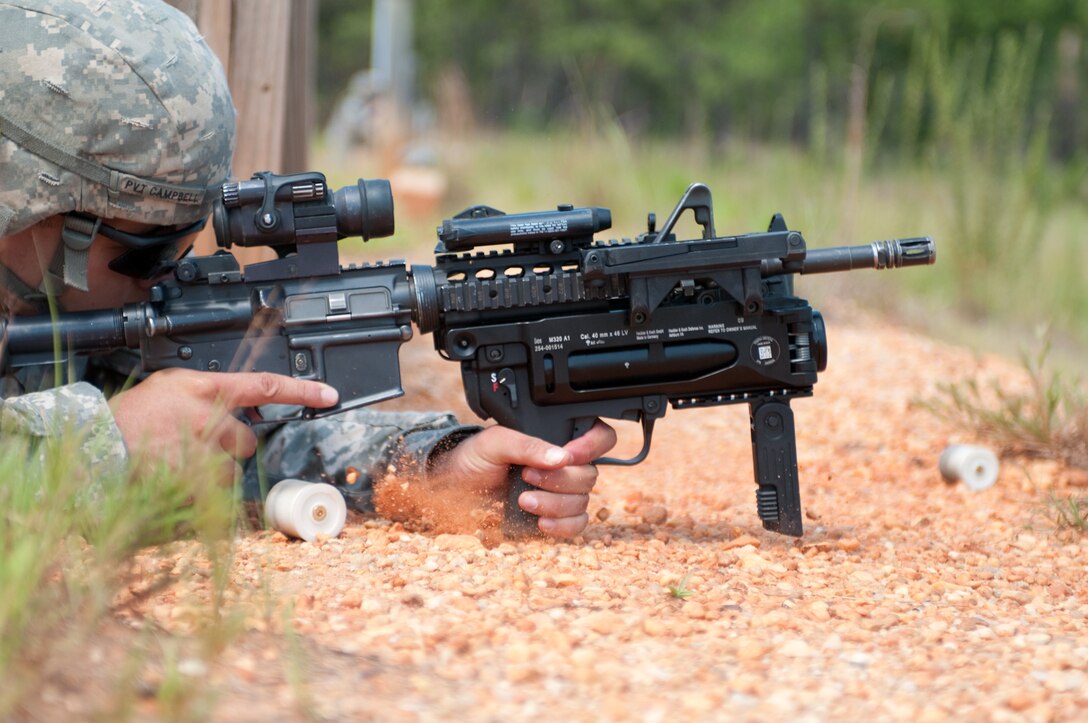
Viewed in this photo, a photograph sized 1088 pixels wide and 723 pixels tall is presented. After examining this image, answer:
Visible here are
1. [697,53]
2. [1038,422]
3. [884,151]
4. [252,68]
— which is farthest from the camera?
[697,53]

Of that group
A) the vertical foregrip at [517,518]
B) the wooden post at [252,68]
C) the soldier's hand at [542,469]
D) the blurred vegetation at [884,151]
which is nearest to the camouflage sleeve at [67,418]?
the soldier's hand at [542,469]

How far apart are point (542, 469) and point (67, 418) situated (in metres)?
1.17

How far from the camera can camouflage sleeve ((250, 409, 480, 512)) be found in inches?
126

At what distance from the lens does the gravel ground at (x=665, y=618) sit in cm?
191

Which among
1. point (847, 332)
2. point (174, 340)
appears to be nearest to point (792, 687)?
point (174, 340)

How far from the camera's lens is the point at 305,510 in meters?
2.90

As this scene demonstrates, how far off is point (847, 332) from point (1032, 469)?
2.25m

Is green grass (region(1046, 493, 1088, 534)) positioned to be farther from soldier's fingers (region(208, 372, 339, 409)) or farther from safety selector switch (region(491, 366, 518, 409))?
soldier's fingers (region(208, 372, 339, 409))

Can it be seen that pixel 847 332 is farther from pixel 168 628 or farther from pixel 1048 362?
pixel 168 628

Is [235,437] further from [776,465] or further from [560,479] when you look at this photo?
[776,465]

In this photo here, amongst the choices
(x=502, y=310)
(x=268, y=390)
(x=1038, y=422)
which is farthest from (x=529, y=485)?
(x=1038, y=422)

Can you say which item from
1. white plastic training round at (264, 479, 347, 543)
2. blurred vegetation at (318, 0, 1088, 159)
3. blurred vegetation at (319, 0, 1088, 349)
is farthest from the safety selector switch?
blurred vegetation at (318, 0, 1088, 159)

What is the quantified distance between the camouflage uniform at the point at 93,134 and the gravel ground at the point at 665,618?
0.60 metres

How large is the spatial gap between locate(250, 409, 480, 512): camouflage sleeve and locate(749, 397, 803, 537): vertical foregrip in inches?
31.1
